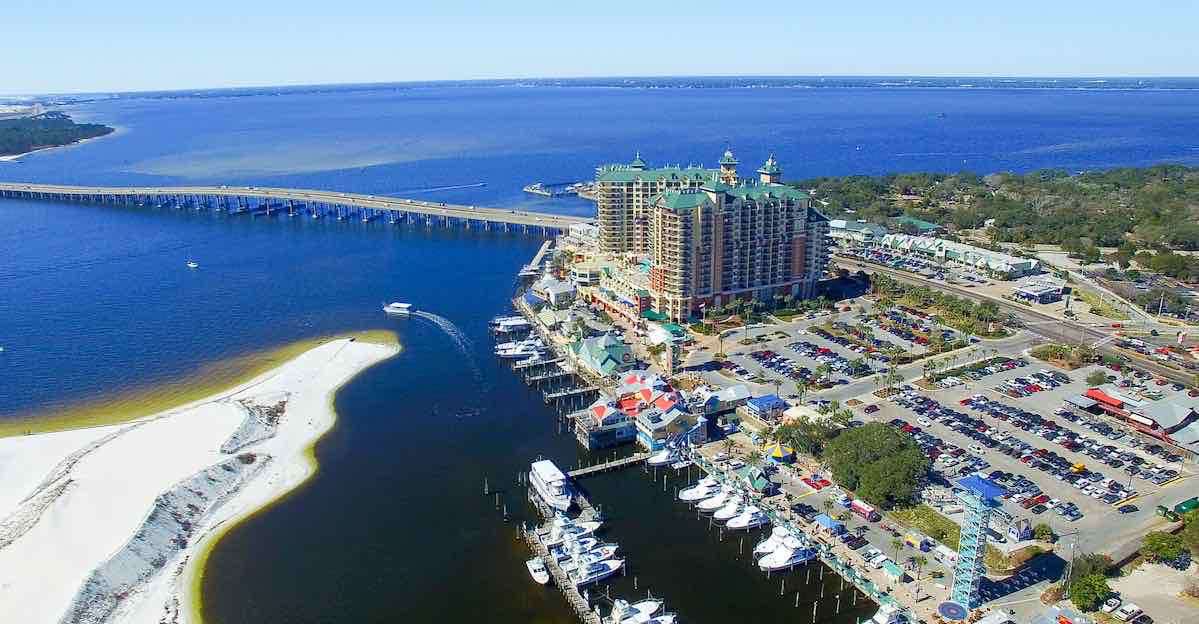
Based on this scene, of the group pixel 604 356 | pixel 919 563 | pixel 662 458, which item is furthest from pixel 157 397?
pixel 919 563

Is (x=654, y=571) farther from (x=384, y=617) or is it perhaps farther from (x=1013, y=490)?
(x=1013, y=490)

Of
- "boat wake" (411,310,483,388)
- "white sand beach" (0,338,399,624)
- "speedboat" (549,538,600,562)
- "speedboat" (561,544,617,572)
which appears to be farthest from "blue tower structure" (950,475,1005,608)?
"boat wake" (411,310,483,388)

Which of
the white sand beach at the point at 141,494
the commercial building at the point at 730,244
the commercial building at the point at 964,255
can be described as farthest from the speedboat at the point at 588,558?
the commercial building at the point at 964,255

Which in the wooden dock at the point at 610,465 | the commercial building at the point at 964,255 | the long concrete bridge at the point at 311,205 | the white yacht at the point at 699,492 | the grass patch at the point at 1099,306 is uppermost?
the long concrete bridge at the point at 311,205

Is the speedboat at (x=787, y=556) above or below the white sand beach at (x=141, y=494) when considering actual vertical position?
below

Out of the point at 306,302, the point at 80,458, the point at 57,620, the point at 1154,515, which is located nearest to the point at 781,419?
the point at 1154,515

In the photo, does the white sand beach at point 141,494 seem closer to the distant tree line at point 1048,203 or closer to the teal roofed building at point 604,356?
the teal roofed building at point 604,356
